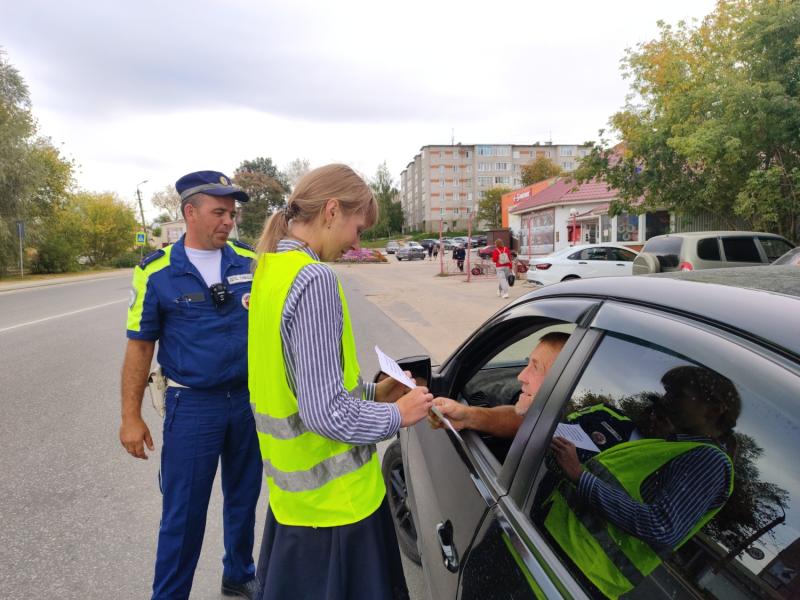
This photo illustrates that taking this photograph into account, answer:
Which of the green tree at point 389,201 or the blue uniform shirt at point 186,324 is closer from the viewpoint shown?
the blue uniform shirt at point 186,324

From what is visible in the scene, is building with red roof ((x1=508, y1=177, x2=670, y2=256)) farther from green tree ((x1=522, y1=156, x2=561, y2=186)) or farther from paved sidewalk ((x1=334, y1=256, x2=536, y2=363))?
green tree ((x1=522, y1=156, x2=561, y2=186))

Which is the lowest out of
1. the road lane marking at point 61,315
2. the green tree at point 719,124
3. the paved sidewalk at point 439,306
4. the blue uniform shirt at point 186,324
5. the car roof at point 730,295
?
the paved sidewalk at point 439,306

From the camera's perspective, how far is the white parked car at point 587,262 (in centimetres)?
1488

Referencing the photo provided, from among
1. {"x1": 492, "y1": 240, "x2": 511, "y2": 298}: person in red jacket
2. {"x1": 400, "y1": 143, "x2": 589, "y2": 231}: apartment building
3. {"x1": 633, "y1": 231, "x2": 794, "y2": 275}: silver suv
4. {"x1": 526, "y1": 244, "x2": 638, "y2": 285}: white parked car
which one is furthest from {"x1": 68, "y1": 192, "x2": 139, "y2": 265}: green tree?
{"x1": 400, "y1": 143, "x2": 589, "y2": 231}: apartment building

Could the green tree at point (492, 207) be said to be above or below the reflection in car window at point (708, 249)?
above

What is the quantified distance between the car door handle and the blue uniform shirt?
41.6 inches

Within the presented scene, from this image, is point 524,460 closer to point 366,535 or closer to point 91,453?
point 366,535

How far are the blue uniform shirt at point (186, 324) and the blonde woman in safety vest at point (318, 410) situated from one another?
736 millimetres

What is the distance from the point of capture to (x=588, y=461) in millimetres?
1283

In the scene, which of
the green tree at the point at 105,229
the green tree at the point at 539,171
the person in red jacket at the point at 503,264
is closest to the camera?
the person in red jacket at the point at 503,264

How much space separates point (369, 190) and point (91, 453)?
3858 mm

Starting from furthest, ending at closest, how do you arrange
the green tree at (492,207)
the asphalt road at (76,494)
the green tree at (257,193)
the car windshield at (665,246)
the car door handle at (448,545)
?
the green tree at (492,207)
the green tree at (257,193)
the car windshield at (665,246)
the asphalt road at (76,494)
the car door handle at (448,545)

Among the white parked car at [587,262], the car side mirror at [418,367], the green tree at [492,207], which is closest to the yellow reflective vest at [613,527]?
the car side mirror at [418,367]

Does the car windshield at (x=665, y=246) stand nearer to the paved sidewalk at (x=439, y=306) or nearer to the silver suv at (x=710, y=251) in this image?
the silver suv at (x=710, y=251)
